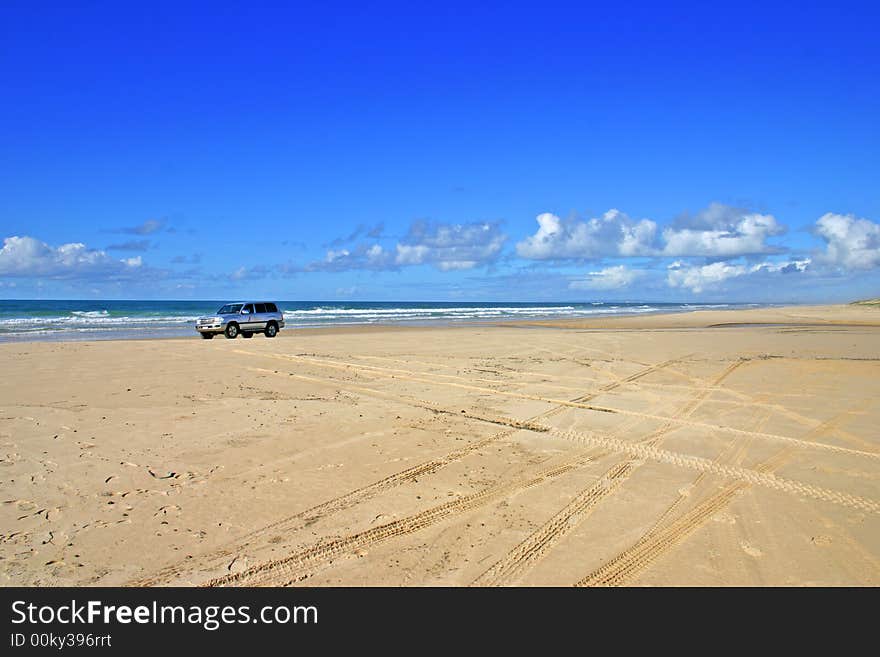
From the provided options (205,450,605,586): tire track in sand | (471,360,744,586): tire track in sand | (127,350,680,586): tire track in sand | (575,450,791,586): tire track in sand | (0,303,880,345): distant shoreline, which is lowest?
(575,450,791,586): tire track in sand

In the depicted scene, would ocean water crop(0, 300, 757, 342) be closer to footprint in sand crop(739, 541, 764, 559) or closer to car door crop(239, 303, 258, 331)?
car door crop(239, 303, 258, 331)

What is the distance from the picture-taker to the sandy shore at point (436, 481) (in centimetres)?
453

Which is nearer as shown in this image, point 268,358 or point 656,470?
point 656,470

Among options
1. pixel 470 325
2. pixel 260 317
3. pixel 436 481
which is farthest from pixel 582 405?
pixel 470 325

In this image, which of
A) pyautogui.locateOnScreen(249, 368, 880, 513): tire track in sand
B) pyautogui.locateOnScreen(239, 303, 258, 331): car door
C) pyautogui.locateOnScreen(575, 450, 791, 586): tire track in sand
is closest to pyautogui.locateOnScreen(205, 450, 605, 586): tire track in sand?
pyautogui.locateOnScreen(575, 450, 791, 586): tire track in sand

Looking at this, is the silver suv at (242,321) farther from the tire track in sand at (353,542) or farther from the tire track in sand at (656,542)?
the tire track in sand at (656,542)

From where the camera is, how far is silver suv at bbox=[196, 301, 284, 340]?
29406mm

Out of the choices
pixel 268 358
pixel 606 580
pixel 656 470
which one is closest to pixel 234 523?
pixel 606 580

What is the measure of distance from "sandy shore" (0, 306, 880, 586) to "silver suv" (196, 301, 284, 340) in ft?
51.3

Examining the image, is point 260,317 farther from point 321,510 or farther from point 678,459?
point 321,510

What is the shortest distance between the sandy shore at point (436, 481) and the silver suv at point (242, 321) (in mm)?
15649
